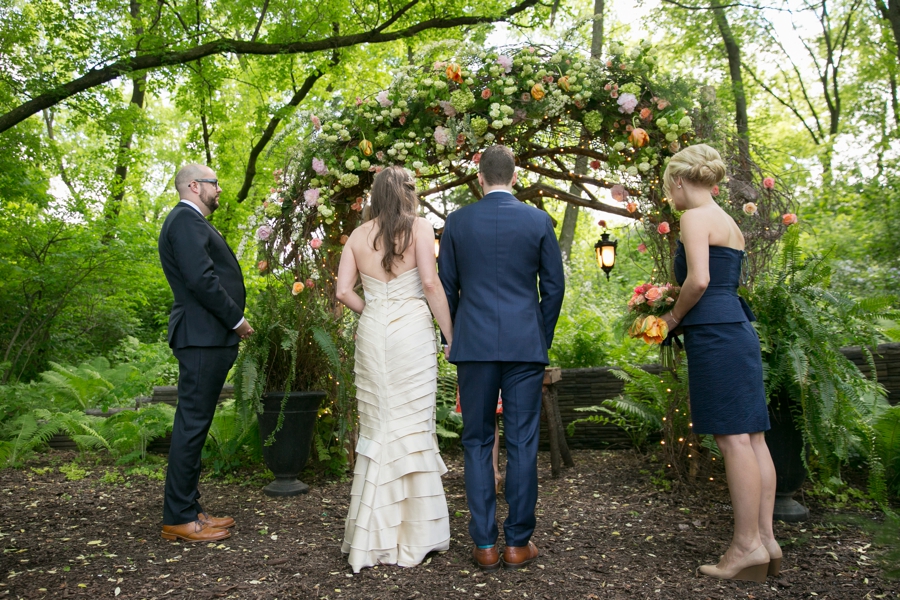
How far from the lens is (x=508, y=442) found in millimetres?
3172

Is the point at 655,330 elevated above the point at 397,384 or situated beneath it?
elevated above

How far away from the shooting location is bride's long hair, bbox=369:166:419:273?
3414mm

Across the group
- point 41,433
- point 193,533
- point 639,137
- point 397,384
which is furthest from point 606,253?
point 41,433

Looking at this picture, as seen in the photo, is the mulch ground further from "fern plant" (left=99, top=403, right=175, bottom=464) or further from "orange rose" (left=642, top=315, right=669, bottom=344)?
"orange rose" (left=642, top=315, right=669, bottom=344)

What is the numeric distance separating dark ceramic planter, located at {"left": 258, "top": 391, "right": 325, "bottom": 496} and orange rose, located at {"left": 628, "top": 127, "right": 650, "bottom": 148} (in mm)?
2854

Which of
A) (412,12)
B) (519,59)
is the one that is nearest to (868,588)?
(519,59)

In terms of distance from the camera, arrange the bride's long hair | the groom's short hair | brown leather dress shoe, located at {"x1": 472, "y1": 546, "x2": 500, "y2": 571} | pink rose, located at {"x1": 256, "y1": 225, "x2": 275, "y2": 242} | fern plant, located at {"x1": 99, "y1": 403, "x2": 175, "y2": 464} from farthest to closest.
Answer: fern plant, located at {"x1": 99, "y1": 403, "x2": 175, "y2": 464} → pink rose, located at {"x1": 256, "y1": 225, "x2": 275, "y2": 242} → the bride's long hair → the groom's short hair → brown leather dress shoe, located at {"x1": 472, "y1": 546, "x2": 500, "y2": 571}

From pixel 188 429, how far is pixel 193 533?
60 cm

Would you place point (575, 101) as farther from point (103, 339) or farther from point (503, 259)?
point (103, 339)

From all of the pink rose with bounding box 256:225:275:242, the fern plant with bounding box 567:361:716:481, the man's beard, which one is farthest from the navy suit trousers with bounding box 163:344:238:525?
the fern plant with bounding box 567:361:716:481

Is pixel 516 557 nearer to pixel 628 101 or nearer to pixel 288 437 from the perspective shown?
pixel 288 437

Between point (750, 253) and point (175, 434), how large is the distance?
12.6 ft

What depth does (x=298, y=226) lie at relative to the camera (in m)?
5.18

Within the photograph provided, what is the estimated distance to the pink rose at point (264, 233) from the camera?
5086 millimetres
